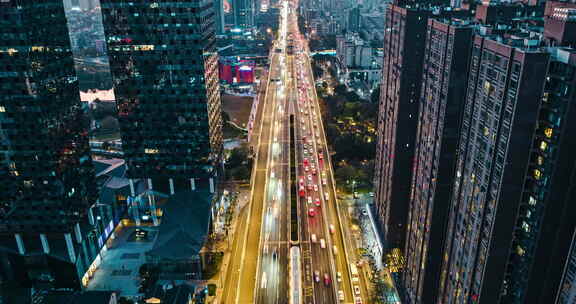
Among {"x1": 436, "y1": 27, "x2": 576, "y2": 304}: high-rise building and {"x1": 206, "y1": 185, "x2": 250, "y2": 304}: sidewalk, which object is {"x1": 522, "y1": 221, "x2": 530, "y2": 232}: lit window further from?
{"x1": 206, "y1": 185, "x2": 250, "y2": 304}: sidewalk

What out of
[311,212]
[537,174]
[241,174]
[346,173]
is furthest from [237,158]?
[537,174]

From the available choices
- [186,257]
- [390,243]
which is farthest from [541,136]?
[186,257]

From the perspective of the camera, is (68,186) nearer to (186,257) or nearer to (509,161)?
(186,257)

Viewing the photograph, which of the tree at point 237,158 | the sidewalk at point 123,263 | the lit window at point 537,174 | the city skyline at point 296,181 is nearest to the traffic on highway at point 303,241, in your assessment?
the city skyline at point 296,181

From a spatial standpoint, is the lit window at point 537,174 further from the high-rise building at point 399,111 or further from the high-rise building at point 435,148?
the high-rise building at point 399,111

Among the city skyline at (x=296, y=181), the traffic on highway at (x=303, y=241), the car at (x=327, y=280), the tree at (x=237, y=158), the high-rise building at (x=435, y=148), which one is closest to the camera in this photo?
the city skyline at (x=296, y=181)

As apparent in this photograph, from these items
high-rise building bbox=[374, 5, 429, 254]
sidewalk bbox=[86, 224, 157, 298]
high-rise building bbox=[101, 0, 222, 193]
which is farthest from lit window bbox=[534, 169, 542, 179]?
high-rise building bbox=[101, 0, 222, 193]
